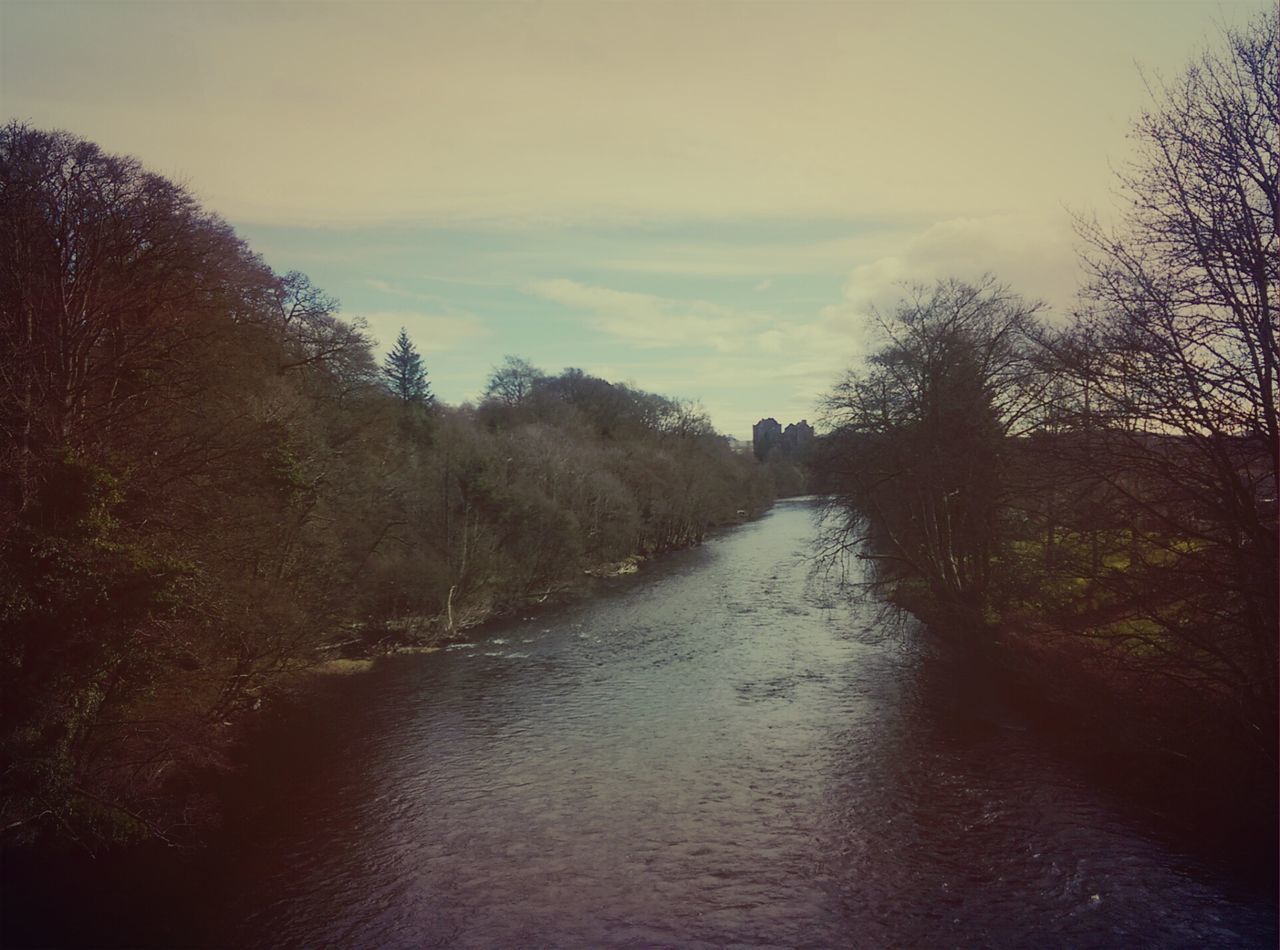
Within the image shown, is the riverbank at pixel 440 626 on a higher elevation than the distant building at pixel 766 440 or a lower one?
lower

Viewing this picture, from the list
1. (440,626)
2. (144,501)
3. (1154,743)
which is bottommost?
(1154,743)

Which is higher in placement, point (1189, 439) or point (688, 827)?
point (1189, 439)

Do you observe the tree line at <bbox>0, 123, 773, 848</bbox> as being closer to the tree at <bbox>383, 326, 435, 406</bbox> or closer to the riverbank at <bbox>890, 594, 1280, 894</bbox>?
the riverbank at <bbox>890, 594, 1280, 894</bbox>

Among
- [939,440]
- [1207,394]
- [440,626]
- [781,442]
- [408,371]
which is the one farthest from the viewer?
[781,442]

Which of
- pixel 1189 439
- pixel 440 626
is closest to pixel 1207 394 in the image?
pixel 1189 439

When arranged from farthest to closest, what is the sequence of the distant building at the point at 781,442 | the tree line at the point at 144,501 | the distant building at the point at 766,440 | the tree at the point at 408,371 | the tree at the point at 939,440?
1. the distant building at the point at 766,440
2. the distant building at the point at 781,442
3. the tree at the point at 408,371
4. the tree at the point at 939,440
5. the tree line at the point at 144,501

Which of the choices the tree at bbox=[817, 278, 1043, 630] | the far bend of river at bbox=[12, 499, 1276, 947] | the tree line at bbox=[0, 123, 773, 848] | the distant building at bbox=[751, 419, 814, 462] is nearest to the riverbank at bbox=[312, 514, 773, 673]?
the tree line at bbox=[0, 123, 773, 848]

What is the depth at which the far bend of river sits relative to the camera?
11.0 metres

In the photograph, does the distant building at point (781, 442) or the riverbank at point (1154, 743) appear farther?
the distant building at point (781, 442)

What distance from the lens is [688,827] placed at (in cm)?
1394

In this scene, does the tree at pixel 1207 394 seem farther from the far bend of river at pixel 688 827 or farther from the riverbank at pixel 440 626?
the riverbank at pixel 440 626

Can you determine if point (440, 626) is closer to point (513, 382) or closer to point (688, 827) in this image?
point (688, 827)

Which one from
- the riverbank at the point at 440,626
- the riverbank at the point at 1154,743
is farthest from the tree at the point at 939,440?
the riverbank at the point at 440,626

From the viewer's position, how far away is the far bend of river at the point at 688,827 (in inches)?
433
